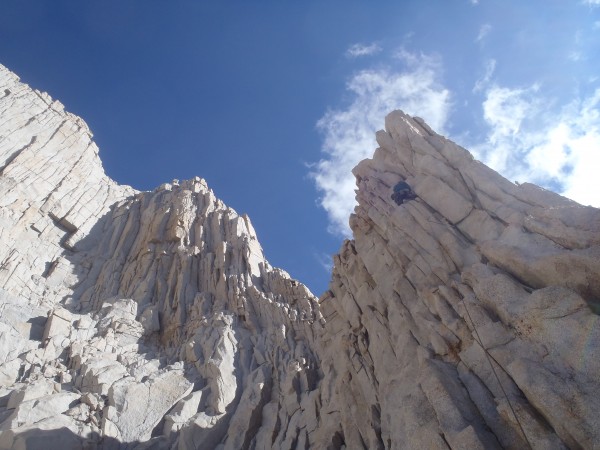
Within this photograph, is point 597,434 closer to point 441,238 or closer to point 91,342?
point 441,238

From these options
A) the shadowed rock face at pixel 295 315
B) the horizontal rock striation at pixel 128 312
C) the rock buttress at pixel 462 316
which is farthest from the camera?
the horizontal rock striation at pixel 128 312

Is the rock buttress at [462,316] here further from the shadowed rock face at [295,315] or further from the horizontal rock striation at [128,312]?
the horizontal rock striation at [128,312]

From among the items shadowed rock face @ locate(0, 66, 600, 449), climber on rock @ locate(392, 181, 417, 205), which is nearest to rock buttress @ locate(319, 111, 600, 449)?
shadowed rock face @ locate(0, 66, 600, 449)

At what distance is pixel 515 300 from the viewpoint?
15898 mm

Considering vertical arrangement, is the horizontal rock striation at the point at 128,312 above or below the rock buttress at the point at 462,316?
above

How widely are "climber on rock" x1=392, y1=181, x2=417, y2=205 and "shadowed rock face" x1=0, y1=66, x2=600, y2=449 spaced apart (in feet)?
1.68

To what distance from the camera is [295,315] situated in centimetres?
4966

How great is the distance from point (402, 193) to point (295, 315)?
26452 millimetres

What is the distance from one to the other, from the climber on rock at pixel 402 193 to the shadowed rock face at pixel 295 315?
1.68 ft

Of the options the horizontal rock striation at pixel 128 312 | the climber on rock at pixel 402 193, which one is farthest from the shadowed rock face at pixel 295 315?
the climber on rock at pixel 402 193

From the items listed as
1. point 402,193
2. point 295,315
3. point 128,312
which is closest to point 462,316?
point 402,193

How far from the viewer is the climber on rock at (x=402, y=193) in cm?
2746

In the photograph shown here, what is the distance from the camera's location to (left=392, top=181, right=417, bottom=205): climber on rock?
27458mm

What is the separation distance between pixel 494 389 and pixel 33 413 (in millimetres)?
31238
